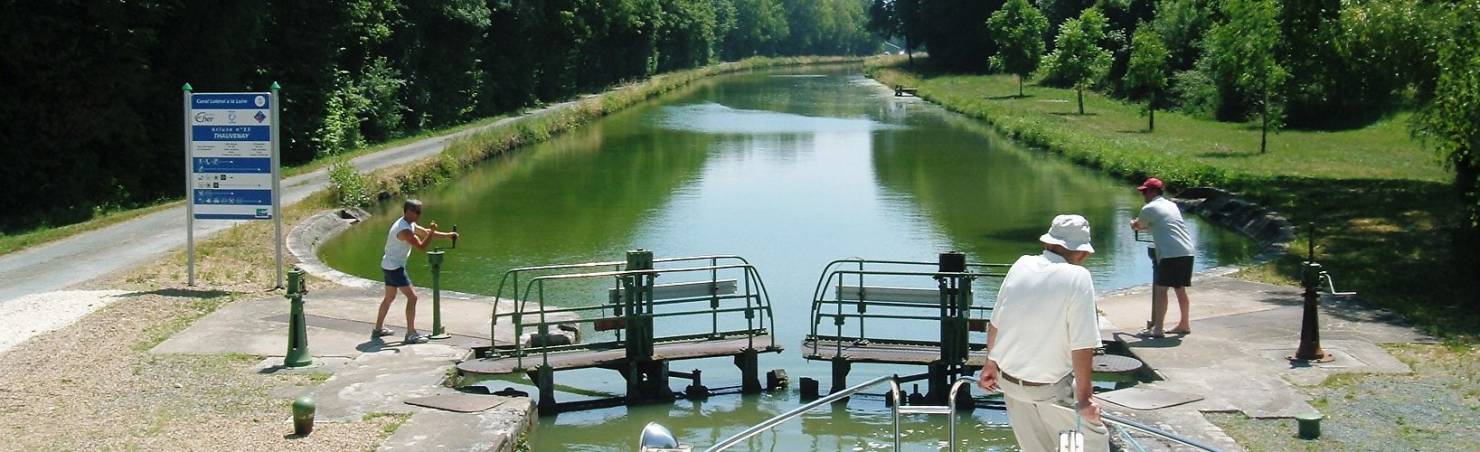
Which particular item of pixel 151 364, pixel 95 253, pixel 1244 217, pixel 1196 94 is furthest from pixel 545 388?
pixel 1196 94

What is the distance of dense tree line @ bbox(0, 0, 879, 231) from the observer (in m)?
25.7

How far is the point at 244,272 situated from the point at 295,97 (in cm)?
1881

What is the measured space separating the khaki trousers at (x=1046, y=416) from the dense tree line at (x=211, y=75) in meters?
21.6

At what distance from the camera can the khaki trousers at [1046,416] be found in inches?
285

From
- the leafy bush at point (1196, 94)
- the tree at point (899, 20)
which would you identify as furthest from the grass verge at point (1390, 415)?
the tree at point (899, 20)

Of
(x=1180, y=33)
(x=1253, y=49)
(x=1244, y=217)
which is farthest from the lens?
(x=1180, y=33)

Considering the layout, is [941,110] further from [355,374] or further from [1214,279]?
[355,374]

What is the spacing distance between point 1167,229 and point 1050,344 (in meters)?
6.94

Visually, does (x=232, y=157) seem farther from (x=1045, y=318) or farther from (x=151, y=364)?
(x=1045, y=318)

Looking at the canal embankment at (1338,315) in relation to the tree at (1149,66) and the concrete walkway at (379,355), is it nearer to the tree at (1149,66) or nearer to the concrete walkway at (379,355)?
the concrete walkway at (379,355)

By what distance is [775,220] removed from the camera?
2669 centimetres

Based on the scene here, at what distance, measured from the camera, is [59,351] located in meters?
13.3

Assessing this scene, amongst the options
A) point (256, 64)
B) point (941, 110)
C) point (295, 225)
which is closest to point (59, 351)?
point (295, 225)

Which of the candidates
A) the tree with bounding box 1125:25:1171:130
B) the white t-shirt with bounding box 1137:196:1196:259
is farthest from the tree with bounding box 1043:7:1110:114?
the white t-shirt with bounding box 1137:196:1196:259
